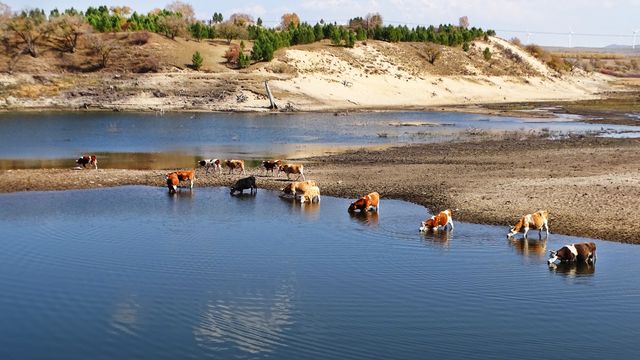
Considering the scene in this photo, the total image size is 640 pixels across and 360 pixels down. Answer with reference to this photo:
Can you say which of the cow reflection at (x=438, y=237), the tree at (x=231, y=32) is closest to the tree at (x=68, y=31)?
the tree at (x=231, y=32)

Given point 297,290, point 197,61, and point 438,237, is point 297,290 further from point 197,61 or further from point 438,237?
point 197,61

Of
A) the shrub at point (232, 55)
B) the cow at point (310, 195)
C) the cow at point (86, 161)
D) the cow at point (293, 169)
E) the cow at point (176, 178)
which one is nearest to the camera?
the cow at point (310, 195)

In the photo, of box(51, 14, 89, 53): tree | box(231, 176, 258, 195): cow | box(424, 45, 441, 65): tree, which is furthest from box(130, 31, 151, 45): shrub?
box(231, 176, 258, 195): cow

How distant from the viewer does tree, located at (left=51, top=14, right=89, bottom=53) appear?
296 ft

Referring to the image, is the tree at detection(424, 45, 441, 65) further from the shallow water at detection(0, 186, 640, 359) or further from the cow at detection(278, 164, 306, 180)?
the shallow water at detection(0, 186, 640, 359)

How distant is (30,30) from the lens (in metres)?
89.6

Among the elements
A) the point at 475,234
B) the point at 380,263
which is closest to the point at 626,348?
the point at 380,263

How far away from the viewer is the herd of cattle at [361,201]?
62.3ft

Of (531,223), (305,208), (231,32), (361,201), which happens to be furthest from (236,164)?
(231,32)

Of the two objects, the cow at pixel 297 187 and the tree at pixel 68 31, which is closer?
the cow at pixel 297 187

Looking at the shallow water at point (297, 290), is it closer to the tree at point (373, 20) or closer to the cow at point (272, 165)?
the cow at point (272, 165)

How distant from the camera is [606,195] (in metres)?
25.9

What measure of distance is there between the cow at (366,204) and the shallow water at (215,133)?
46.8 feet

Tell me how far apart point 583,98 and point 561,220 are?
286 ft
